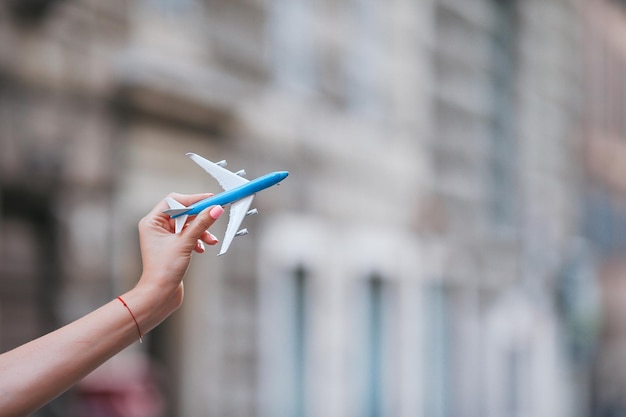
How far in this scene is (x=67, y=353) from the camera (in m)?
→ 1.87

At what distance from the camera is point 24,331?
6746mm

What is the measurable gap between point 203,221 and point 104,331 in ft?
0.79

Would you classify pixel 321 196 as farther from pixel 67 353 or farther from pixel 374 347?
pixel 67 353

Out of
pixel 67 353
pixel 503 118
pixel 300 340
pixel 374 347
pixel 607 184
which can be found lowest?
pixel 374 347

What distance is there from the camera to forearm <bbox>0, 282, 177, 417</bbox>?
183cm

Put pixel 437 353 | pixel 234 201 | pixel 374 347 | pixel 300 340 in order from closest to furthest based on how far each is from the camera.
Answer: pixel 234 201
pixel 300 340
pixel 374 347
pixel 437 353

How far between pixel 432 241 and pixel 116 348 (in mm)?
10744

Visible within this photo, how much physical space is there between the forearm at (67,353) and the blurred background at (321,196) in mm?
4743

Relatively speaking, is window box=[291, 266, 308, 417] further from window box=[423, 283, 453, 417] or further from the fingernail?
the fingernail

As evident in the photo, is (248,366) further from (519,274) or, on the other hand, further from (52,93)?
(519,274)

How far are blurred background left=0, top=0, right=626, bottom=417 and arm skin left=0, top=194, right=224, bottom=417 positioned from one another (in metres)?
4.72

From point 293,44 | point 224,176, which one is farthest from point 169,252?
point 293,44

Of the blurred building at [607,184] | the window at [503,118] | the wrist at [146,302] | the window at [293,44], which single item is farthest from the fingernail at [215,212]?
the blurred building at [607,184]

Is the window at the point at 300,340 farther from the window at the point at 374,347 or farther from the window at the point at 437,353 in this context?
the window at the point at 437,353
